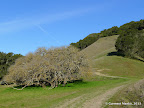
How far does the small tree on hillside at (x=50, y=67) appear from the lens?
91.0ft

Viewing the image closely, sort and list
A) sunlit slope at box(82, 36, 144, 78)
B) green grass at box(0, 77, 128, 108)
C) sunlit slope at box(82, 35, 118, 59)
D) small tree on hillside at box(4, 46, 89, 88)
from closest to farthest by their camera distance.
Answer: green grass at box(0, 77, 128, 108) → small tree on hillside at box(4, 46, 89, 88) → sunlit slope at box(82, 36, 144, 78) → sunlit slope at box(82, 35, 118, 59)

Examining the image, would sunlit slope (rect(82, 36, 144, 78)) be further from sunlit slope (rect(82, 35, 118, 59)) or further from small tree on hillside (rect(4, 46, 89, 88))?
sunlit slope (rect(82, 35, 118, 59))

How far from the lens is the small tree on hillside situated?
27750 millimetres

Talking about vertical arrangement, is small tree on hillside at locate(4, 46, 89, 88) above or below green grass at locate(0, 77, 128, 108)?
above

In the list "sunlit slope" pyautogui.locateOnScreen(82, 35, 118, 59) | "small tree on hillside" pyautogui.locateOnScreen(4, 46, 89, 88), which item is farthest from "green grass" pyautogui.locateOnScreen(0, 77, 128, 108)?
"sunlit slope" pyautogui.locateOnScreen(82, 35, 118, 59)

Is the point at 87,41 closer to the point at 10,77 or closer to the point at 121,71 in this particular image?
the point at 121,71

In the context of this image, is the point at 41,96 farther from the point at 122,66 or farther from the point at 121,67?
the point at 122,66

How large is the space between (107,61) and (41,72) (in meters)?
46.1

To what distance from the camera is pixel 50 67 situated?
27641 millimetres

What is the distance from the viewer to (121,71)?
2191 inches

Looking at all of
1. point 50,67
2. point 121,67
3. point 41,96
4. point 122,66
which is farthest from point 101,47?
point 41,96

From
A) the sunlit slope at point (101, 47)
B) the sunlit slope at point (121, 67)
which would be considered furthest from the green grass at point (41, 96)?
the sunlit slope at point (101, 47)

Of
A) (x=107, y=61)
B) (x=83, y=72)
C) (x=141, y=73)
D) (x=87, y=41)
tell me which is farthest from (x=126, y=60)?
(x=87, y=41)

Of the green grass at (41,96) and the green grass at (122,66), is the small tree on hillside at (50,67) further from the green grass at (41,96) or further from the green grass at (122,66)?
the green grass at (122,66)
